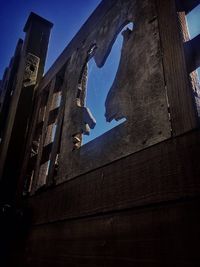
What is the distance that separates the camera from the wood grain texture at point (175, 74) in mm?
1214

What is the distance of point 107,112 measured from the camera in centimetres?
174

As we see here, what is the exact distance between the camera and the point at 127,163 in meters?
1.43

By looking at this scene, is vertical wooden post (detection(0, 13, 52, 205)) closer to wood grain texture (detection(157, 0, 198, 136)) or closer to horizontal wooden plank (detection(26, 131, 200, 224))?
horizontal wooden plank (detection(26, 131, 200, 224))

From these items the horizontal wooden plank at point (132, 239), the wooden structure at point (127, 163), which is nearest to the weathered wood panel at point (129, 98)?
the wooden structure at point (127, 163)

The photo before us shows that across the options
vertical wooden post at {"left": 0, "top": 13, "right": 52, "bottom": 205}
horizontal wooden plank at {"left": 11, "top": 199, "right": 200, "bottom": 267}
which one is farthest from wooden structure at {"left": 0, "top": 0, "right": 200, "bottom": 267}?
vertical wooden post at {"left": 0, "top": 13, "right": 52, "bottom": 205}

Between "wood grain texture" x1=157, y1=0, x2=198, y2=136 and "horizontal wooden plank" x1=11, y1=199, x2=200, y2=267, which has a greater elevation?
"wood grain texture" x1=157, y1=0, x2=198, y2=136

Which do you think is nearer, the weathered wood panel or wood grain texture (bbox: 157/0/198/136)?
wood grain texture (bbox: 157/0/198/136)

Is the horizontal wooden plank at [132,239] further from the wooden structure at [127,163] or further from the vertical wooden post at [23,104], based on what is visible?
the vertical wooden post at [23,104]

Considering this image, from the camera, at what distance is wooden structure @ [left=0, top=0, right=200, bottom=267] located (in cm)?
113

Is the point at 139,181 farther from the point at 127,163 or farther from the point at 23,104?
Result: the point at 23,104

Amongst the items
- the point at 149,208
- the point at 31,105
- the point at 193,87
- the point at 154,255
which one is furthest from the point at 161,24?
the point at 31,105

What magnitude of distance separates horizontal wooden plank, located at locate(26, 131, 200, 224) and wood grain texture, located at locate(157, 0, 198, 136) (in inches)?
3.4

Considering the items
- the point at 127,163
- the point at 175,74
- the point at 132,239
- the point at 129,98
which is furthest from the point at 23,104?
the point at 132,239

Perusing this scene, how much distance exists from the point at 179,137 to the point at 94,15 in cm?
185
